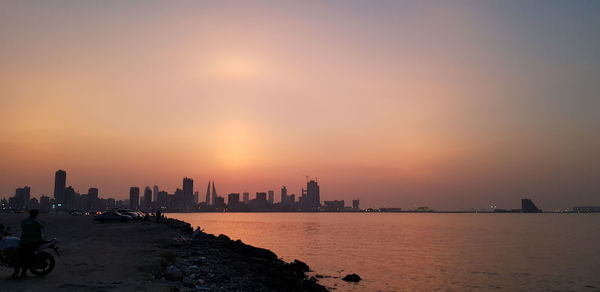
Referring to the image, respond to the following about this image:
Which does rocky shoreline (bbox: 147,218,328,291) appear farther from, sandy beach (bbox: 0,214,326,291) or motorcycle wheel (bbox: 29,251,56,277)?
motorcycle wheel (bbox: 29,251,56,277)

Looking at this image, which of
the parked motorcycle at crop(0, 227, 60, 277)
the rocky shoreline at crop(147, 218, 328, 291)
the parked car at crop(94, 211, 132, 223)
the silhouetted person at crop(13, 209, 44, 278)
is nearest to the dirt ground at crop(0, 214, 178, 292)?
the parked motorcycle at crop(0, 227, 60, 277)

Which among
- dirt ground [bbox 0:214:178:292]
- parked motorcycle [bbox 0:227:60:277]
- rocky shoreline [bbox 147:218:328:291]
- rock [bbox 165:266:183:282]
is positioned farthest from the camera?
rocky shoreline [bbox 147:218:328:291]

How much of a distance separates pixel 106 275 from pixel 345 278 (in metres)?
21.9

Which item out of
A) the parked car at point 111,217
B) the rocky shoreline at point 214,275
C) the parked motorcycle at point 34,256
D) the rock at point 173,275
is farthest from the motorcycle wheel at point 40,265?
the parked car at point 111,217

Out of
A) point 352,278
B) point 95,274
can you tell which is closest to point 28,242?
point 95,274

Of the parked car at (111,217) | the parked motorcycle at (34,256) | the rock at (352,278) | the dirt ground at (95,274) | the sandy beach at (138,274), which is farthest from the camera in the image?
Result: the parked car at (111,217)

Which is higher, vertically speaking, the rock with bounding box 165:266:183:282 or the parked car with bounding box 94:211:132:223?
the parked car with bounding box 94:211:132:223

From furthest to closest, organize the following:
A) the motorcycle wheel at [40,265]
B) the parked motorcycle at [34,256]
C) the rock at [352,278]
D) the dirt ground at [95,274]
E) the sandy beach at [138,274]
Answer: the rock at [352,278], the motorcycle wheel at [40,265], the parked motorcycle at [34,256], the sandy beach at [138,274], the dirt ground at [95,274]

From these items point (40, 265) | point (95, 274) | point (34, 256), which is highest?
point (34, 256)

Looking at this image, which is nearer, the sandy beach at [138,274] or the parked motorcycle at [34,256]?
the sandy beach at [138,274]

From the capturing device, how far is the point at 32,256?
16.8m

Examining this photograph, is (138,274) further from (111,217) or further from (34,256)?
(111,217)

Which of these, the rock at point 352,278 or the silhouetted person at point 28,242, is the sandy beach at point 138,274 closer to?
the silhouetted person at point 28,242

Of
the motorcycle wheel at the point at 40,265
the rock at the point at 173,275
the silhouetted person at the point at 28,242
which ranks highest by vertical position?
the silhouetted person at the point at 28,242
